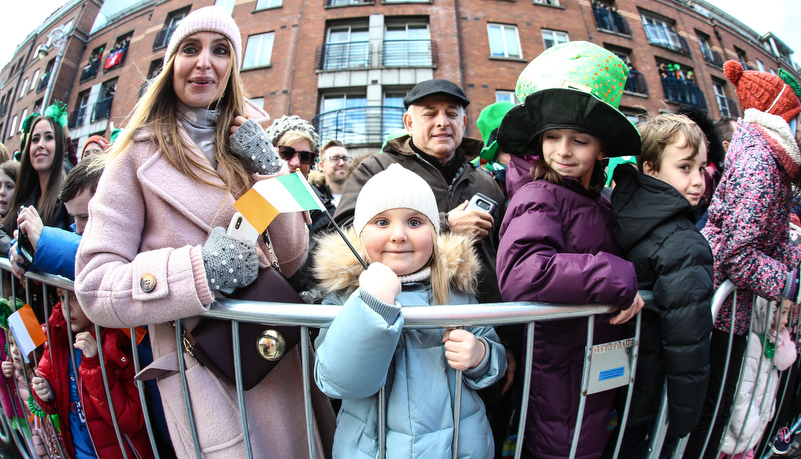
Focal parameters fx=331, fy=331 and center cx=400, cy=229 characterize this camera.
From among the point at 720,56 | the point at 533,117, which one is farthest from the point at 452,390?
the point at 720,56

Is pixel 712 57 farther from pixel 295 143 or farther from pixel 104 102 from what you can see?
pixel 104 102

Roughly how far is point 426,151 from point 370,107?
25.7 ft

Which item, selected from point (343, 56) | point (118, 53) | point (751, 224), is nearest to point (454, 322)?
point (751, 224)

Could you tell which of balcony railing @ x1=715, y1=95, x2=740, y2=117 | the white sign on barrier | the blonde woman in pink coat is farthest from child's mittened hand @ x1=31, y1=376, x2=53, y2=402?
balcony railing @ x1=715, y1=95, x2=740, y2=117

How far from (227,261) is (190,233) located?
9.5 inches

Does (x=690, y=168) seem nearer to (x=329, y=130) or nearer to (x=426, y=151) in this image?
(x=426, y=151)

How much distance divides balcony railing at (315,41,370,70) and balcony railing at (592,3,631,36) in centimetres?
638

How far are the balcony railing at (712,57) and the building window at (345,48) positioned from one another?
7884 millimetres

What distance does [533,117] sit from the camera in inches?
56.6

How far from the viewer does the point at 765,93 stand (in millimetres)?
1923

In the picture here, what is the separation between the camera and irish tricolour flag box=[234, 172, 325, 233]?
0.84m

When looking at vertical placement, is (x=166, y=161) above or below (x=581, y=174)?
below

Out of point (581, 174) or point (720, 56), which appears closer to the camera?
point (581, 174)

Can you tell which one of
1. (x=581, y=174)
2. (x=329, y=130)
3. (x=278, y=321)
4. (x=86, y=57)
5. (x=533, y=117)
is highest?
(x=329, y=130)
